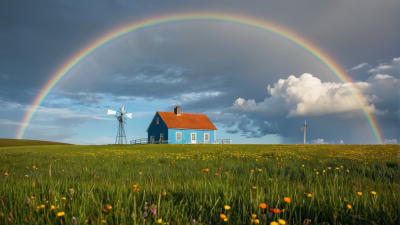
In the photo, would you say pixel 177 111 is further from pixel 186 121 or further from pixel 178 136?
pixel 178 136

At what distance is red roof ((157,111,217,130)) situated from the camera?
2007 inches

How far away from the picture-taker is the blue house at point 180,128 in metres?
50.0

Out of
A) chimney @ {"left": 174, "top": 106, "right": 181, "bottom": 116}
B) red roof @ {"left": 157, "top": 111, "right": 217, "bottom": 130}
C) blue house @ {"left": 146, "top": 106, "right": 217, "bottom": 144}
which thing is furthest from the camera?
chimney @ {"left": 174, "top": 106, "right": 181, "bottom": 116}

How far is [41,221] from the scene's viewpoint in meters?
2.38

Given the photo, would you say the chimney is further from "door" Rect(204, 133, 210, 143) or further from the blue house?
"door" Rect(204, 133, 210, 143)

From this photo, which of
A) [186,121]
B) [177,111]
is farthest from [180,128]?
[177,111]

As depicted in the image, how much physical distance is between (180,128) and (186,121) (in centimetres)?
347

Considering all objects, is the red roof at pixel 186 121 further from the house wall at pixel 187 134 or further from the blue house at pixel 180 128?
the house wall at pixel 187 134

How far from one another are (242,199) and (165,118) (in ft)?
162

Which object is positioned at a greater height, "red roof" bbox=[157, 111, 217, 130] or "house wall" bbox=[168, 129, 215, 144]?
"red roof" bbox=[157, 111, 217, 130]

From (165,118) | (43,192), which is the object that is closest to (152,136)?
(165,118)

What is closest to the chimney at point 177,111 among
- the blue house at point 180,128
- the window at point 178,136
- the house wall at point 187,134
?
the blue house at point 180,128

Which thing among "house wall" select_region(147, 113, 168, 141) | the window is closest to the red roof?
"house wall" select_region(147, 113, 168, 141)

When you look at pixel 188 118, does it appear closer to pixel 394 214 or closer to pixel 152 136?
pixel 152 136
